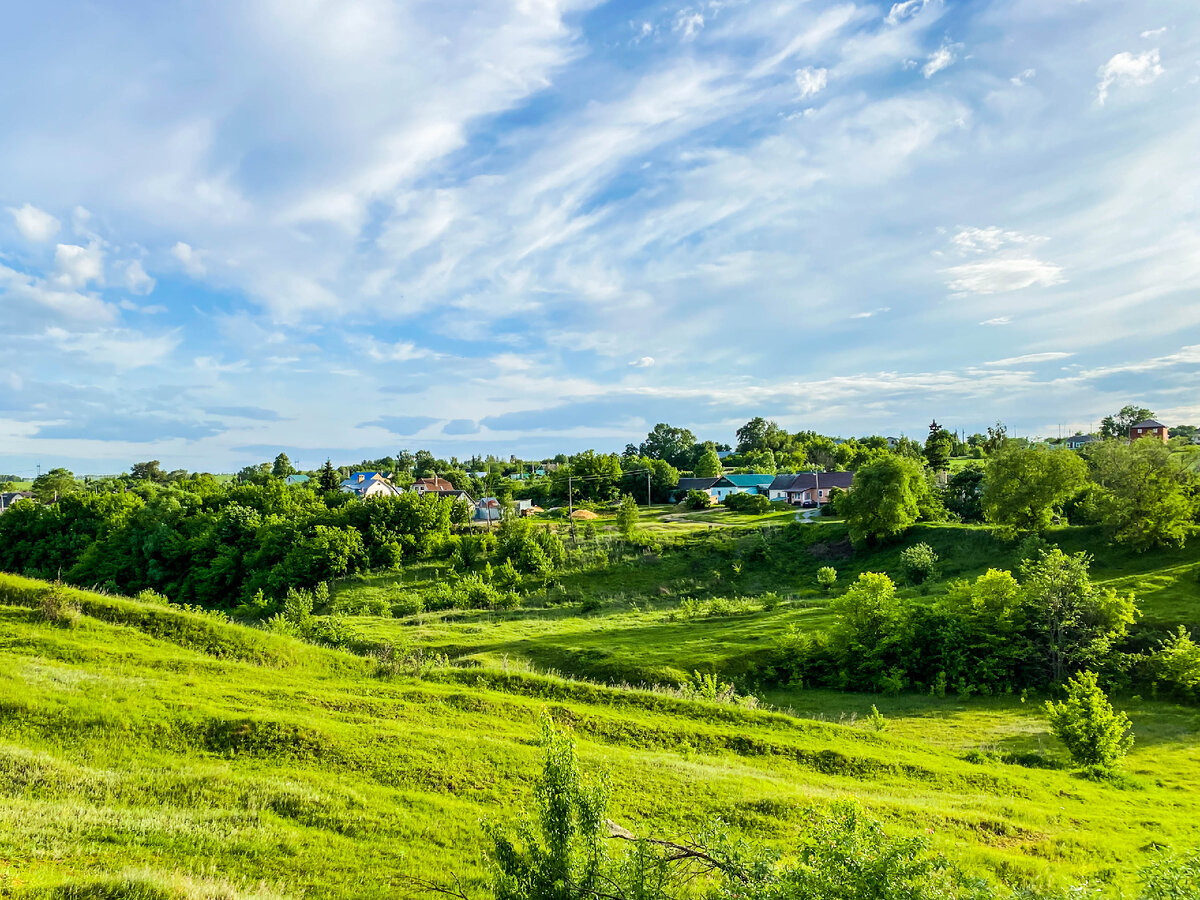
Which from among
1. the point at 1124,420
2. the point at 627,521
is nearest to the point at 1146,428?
the point at 1124,420

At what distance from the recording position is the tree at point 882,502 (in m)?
56.1

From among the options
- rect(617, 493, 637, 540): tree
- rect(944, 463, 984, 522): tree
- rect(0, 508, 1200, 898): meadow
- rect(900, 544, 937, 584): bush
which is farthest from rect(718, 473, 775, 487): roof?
rect(0, 508, 1200, 898): meadow

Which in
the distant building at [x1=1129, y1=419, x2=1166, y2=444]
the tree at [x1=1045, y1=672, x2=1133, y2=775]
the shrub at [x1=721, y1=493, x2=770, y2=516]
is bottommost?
the tree at [x1=1045, y1=672, x2=1133, y2=775]

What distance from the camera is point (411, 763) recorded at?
1372 cm

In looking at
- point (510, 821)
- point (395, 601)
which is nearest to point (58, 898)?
point (510, 821)

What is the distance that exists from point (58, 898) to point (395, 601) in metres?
50.3

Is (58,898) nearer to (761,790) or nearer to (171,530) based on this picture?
(761,790)

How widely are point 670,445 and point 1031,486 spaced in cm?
9754

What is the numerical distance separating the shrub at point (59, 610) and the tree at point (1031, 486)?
57456 millimetres

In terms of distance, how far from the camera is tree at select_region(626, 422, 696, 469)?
454ft

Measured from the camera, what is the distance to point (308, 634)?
29844 millimetres

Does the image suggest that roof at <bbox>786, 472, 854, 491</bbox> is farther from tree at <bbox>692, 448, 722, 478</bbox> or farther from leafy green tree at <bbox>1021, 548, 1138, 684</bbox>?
leafy green tree at <bbox>1021, 548, 1138, 684</bbox>

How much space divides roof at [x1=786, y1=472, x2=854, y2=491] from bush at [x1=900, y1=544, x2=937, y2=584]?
49.9 m

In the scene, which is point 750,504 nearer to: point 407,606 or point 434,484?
point 407,606
